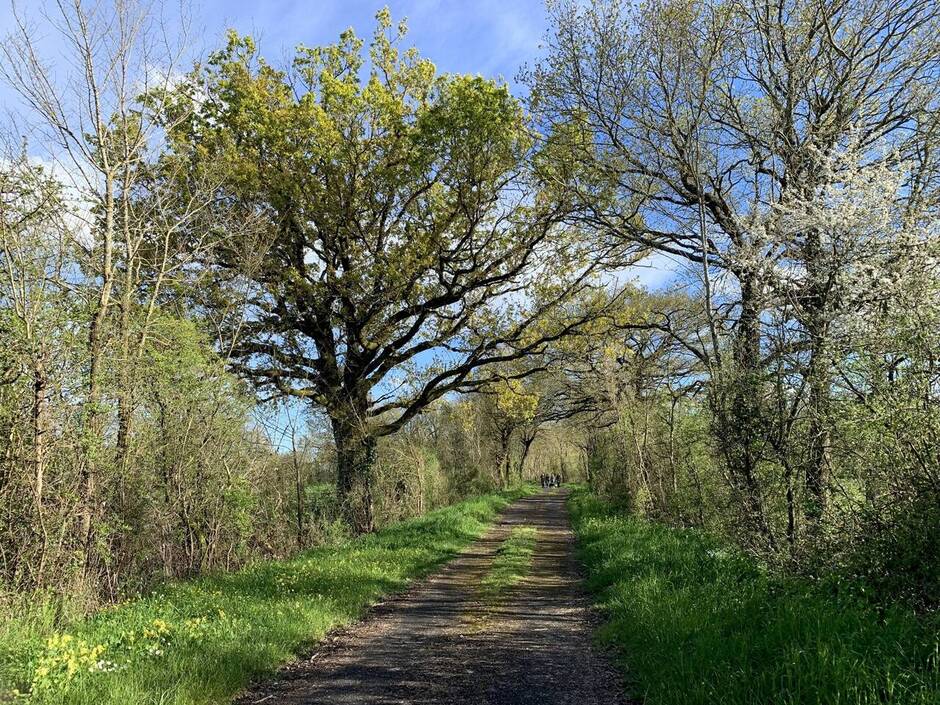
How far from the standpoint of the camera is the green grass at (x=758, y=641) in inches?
138

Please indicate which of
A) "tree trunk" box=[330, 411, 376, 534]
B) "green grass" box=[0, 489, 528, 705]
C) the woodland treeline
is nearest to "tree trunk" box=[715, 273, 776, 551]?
the woodland treeline

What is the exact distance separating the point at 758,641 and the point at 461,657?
2965mm

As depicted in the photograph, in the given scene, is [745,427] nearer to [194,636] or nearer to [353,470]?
[194,636]

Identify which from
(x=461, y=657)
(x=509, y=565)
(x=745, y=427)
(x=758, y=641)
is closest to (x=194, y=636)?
(x=461, y=657)

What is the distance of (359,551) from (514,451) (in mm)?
43886

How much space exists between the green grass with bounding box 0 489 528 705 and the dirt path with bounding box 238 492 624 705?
0.38 m

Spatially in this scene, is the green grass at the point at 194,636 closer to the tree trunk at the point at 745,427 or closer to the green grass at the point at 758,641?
the green grass at the point at 758,641

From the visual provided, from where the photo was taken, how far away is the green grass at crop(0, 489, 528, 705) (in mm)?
4508

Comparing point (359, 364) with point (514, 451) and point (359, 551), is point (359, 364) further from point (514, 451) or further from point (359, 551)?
point (514, 451)

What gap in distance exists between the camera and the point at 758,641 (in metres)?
4.60

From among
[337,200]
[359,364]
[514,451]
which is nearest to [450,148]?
[337,200]

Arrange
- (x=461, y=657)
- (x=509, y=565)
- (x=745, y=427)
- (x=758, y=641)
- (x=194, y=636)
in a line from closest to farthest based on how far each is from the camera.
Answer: (x=758, y=641)
(x=194, y=636)
(x=461, y=657)
(x=745, y=427)
(x=509, y=565)

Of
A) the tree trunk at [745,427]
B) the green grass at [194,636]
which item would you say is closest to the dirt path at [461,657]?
the green grass at [194,636]

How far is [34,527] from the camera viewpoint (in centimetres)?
682
